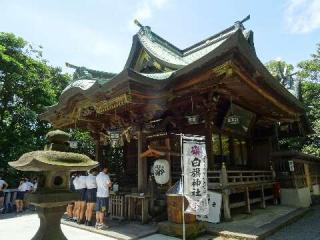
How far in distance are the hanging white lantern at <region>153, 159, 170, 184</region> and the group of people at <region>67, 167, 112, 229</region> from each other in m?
1.68

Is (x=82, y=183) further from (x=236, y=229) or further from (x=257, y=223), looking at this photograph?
(x=257, y=223)

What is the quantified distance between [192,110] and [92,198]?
4947 mm

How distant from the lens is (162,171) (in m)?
9.50

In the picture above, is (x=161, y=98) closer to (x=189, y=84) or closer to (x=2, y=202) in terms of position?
(x=189, y=84)

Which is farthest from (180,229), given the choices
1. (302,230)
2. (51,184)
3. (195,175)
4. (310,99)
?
Result: (310,99)

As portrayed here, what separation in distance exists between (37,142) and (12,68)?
19.0ft

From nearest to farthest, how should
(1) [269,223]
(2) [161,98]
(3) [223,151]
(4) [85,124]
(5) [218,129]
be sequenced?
(1) [269,223] → (2) [161,98] → (5) [218,129] → (3) [223,151] → (4) [85,124]

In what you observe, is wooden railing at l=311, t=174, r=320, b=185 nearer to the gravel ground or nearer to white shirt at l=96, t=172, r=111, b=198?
the gravel ground

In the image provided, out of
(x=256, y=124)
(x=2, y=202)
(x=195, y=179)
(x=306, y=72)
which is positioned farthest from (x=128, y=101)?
(x=306, y=72)

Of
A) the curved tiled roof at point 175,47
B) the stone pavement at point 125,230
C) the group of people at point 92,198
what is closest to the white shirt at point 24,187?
the group of people at point 92,198

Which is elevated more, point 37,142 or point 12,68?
point 12,68

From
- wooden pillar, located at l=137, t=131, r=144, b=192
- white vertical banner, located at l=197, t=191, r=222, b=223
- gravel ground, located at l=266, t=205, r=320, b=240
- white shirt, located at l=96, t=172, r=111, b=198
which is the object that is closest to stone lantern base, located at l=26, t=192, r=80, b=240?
white shirt, located at l=96, t=172, r=111, b=198

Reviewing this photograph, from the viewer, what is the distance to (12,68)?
68.3 feet

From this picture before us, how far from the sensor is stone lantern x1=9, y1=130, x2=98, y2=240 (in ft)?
19.4
